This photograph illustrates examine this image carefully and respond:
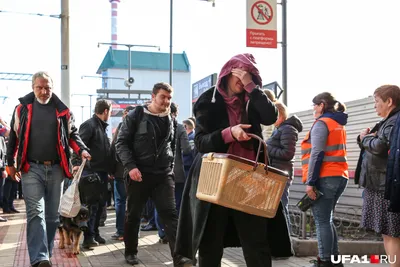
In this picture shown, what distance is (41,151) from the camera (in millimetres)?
5969

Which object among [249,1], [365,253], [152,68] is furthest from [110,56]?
[365,253]

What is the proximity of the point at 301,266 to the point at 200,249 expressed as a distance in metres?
2.81

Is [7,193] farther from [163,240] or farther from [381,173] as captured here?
[381,173]

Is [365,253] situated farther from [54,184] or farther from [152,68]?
Answer: [152,68]

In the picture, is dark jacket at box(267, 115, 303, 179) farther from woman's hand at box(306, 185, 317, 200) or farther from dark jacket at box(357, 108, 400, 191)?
dark jacket at box(357, 108, 400, 191)

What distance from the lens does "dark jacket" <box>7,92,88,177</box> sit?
5.90m

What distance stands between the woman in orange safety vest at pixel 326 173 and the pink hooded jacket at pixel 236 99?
85.1 inches

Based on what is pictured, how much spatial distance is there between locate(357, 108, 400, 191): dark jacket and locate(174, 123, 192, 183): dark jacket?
3.43m

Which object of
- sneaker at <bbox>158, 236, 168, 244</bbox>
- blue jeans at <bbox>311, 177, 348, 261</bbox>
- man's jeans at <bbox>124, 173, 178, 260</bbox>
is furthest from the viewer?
sneaker at <bbox>158, 236, 168, 244</bbox>

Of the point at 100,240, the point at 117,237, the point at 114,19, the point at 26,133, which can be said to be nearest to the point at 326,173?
the point at 26,133

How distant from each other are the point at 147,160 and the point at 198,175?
2.48m

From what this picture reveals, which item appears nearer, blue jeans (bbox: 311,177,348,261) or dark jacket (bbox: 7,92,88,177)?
blue jeans (bbox: 311,177,348,261)

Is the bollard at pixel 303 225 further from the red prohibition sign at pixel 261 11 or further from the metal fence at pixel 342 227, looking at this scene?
the red prohibition sign at pixel 261 11

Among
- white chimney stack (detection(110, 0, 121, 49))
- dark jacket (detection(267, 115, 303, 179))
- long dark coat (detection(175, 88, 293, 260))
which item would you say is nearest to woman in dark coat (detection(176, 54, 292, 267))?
long dark coat (detection(175, 88, 293, 260))
